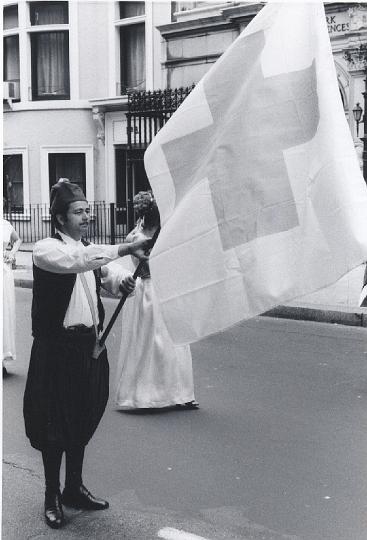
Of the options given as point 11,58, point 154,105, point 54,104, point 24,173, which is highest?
point 11,58

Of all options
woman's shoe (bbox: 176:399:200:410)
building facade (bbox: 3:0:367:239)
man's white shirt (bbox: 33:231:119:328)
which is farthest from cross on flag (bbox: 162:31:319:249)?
building facade (bbox: 3:0:367:239)

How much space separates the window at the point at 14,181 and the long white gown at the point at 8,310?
589 inches

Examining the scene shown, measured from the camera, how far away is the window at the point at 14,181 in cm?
2362

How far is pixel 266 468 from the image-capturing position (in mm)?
5316

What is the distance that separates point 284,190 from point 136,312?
12.4ft

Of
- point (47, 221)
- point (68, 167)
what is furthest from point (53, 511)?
point (68, 167)

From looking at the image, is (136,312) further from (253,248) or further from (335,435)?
(253,248)

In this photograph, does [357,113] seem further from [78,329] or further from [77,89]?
[78,329]

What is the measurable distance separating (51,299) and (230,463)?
1.79 meters

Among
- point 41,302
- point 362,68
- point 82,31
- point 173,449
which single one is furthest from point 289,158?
point 82,31

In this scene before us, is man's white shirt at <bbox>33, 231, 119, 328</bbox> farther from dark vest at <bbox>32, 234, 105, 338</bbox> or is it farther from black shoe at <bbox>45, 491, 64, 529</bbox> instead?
black shoe at <bbox>45, 491, 64, 529</bbox>

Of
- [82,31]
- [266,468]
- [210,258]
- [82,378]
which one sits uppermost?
[82,31]

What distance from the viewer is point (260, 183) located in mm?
3486

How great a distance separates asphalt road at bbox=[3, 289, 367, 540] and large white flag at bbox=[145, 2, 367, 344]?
142cm
